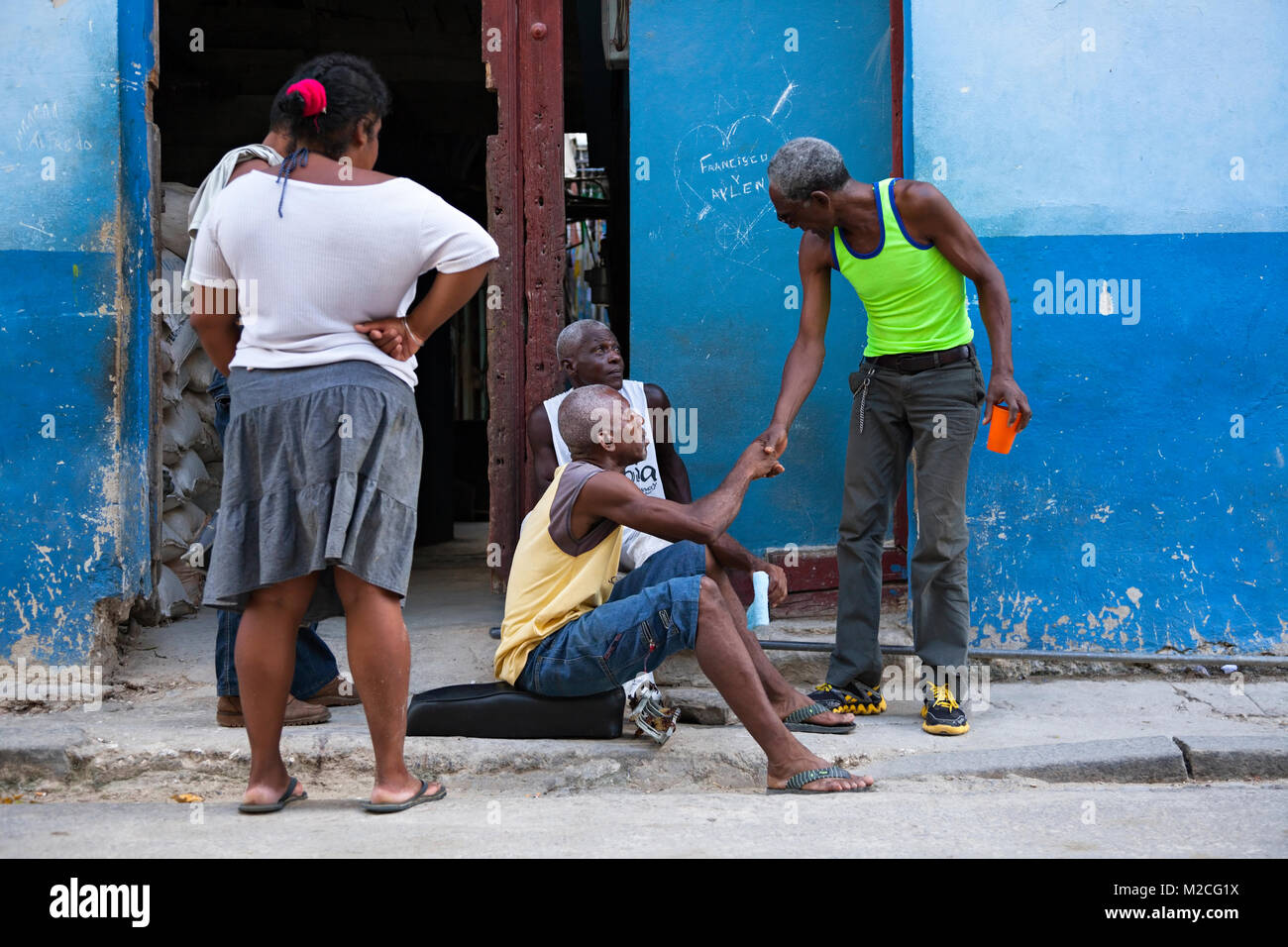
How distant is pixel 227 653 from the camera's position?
11.5 ft

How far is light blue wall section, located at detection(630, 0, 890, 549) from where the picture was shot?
4520mm

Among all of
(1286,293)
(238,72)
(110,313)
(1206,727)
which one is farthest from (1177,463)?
(238,72)

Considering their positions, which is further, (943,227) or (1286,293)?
(1286,293)

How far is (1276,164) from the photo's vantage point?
423cm

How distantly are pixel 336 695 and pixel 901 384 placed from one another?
2.01 m

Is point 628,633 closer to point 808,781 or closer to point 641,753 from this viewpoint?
point 641,753

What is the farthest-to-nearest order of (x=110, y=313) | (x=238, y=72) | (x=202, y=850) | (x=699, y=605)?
1. (x=238, y=72)
2. (x=110, y=313)
3. (x=699, y=605)
4. (x=202, y=850)

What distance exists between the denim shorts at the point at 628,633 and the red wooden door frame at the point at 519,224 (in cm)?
109

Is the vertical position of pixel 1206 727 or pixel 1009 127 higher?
pixel 1009 127

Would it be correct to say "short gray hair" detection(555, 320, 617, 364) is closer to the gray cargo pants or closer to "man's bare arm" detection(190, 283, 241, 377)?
the gray cargo pants

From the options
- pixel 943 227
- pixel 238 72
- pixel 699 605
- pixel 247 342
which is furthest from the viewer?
pixel 238 72

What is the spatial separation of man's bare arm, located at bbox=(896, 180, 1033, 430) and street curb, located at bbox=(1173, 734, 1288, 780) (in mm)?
1041

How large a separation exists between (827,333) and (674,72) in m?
1.11

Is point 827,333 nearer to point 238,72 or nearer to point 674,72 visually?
point 674,72
